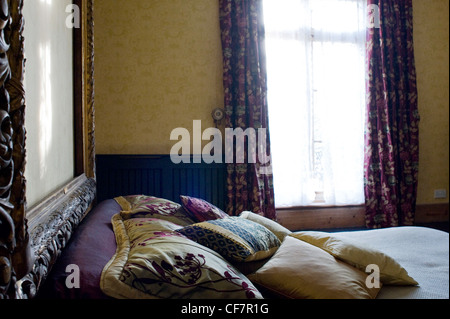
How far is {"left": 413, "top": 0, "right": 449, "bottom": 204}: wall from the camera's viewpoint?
398 cm

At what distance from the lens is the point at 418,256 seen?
5.23 feet

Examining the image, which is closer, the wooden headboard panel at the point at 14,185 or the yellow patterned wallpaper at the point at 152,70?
the wooden headboard panel at the point at 14,185

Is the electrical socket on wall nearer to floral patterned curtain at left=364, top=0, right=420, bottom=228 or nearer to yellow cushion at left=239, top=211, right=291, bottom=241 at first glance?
floral patterned curtain at left=364, top=0, right=420, bottom=228

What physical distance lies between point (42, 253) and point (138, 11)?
10.1 feet

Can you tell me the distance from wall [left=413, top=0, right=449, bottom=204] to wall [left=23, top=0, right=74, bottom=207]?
12.9ft

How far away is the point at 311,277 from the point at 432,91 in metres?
3.83

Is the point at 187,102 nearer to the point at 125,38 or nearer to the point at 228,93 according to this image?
the point at 228,93

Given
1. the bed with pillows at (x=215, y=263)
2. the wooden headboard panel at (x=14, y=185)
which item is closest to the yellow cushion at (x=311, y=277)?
the bed with pillows at (x=215, y=263)

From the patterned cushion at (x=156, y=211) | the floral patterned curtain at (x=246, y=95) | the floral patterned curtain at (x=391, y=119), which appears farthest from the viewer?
the floral patterned curtain at (x=391, y=119)

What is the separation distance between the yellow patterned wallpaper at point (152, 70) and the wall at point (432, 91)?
2.38 m

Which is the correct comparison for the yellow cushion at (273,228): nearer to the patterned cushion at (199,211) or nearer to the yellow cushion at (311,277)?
the patterned cushion at (199,211)

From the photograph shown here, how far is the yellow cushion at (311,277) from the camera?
104 cm

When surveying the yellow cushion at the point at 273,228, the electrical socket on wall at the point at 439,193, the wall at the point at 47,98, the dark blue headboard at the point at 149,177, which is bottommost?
the electrical socket on wall at the point at 439,193

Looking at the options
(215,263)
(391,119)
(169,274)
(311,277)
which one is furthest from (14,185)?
(391,119)
